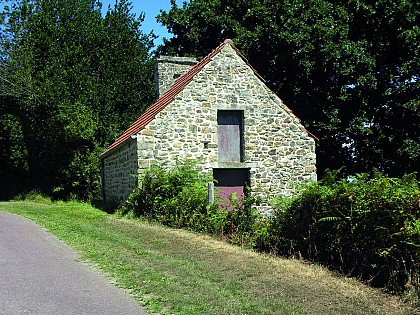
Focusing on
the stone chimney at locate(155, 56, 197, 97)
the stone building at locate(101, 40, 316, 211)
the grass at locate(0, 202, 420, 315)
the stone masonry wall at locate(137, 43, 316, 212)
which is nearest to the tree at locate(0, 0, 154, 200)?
the stone chimney at locate(155, 56, 197, 97)

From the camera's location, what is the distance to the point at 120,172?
1891 centimetres

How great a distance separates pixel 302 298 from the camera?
6262 millimetres

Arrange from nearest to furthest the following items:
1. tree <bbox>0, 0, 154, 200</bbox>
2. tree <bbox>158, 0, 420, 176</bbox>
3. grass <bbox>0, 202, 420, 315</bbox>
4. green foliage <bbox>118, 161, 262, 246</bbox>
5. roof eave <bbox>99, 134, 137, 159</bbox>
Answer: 1. grass <bbox>0, 202, 420, 315</bbox>
2. green foliage <bbox>118, 161, 262, 246</bbox>
3. roof eave <bbox>99, 134, 137, 159</bbox>
4. tree <bbox>158, 0, 420, 176</bbox>
5. tree <bbox>0, 0, 154, 200</bbox>

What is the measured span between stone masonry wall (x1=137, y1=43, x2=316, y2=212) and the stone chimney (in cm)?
453

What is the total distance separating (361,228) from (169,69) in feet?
51.4

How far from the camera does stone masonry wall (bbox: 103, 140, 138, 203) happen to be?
1684cm

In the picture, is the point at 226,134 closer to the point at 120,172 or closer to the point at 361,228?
the point at 120,172

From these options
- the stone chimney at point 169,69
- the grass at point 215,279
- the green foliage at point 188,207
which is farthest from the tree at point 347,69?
the grass at point 215,279

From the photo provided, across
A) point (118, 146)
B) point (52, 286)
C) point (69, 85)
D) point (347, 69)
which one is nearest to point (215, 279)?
point (52, 286)

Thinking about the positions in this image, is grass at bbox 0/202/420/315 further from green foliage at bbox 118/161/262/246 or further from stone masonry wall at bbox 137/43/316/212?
stone masonry wall at bbox 137/43/316/212

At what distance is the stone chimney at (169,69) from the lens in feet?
71.6

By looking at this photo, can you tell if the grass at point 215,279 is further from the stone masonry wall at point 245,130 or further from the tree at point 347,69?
the tree at point 347,69

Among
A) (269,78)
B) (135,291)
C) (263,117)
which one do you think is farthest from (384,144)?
(135,291)

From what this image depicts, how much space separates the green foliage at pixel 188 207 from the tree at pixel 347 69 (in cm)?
939
